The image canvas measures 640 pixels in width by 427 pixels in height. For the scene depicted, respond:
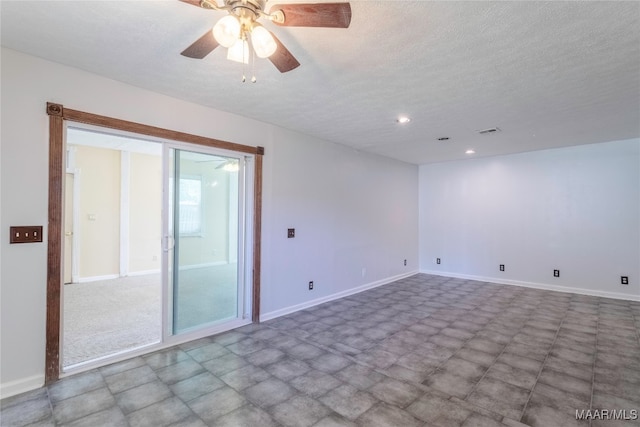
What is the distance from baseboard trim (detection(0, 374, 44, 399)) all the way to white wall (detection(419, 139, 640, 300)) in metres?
6.44

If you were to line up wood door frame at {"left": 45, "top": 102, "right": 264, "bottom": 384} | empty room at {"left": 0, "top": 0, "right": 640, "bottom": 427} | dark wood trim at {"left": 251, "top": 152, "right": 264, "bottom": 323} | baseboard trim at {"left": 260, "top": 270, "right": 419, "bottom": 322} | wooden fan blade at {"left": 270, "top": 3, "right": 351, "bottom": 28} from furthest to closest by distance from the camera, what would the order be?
baseboard trim at {"left": 260, "top": 270, "right": 419, "bottom": 322}, dark wood trim at {"left": 251, "top": 152, "right": 264, "bottom": 323}, wood door frame at {"left": 45, "top": 102, "right": 264, "bottom": 384}, empty room at {"left": 0, "top": 0, "right": 640, "bottom": 427}, wooden fan blade at {"left": 270, "top": 3, "right": 351, "bottom": 28}

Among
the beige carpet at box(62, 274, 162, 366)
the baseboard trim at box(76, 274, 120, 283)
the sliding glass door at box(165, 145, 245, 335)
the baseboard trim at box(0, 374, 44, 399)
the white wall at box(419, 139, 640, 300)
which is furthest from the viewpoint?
the baseboard trim at box(76, 274, 120, 283)

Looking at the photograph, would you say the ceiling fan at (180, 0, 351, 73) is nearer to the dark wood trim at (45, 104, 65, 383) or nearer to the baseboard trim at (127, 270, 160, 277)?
the dark wood trim at (45, 104, 65, 383)

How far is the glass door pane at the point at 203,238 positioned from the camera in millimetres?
3178

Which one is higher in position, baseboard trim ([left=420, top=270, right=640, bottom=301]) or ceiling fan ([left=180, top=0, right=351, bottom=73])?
ceiling fan ([left=180, top=0, right=351, bottom=73])

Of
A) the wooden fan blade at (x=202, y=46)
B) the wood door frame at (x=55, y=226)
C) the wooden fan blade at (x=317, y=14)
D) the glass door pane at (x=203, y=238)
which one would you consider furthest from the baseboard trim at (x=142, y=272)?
the wooden fan blade at (x=317, y=14)

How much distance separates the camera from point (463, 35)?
76.5 inches

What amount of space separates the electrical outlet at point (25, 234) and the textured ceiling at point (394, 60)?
130 centimetres

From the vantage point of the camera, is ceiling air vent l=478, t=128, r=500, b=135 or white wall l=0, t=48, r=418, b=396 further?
ceiling air vent l=478, t=128, r=500, b=135

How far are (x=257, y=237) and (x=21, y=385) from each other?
2270 mm

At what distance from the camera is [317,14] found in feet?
4.71

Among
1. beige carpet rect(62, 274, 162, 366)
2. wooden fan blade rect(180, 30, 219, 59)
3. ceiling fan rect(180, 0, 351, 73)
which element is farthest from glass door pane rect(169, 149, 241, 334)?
ceiling fan rect(180, 0, 351, 73)

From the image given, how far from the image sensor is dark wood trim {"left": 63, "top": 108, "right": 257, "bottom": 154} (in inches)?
98.3

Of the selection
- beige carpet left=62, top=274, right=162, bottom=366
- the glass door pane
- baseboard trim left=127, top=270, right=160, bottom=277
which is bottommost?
beige carpet left=62, top=274, right=162, bottom=366
